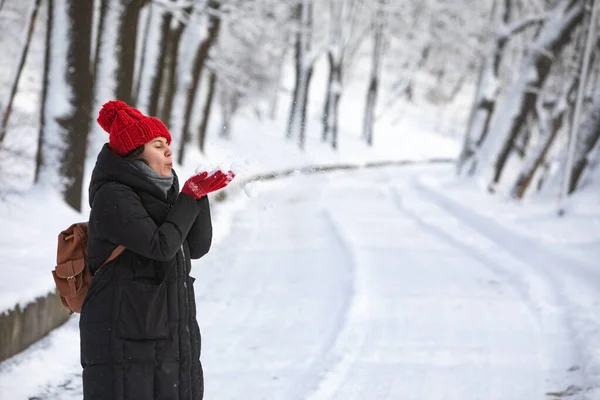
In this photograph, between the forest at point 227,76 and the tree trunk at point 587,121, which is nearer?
the forest at point 227,76

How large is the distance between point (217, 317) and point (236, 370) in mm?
1670

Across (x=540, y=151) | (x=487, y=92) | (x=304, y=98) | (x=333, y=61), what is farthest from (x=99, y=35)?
(x=333, y=61)

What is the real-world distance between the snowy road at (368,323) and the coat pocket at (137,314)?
262 cm

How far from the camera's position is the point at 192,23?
19938mm

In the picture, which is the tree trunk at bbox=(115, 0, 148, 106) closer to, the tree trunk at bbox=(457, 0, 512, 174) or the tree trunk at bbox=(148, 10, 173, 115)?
the tree trunk at bbox=(148, 10, 173, 115)

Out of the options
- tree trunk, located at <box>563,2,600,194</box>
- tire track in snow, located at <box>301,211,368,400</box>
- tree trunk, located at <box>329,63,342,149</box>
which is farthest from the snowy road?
A: tree trunk, located at <box>329,63,342,149</box>

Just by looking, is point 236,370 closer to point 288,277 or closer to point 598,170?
point 288,277

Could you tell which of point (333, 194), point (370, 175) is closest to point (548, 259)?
point (333, 194)

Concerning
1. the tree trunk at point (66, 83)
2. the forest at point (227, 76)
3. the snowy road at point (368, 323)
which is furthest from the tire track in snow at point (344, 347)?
the forest at point (227, 76)

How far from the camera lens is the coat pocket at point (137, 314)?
119 inches

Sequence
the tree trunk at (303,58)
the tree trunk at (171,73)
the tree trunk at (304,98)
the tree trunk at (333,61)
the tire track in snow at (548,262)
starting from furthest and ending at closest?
the tree trunk at (333,61)
the tree trunk at (303,58)
the tree trunk at (304,98)
the tree trunk at (171,73)
the tire track in snow at (548,262)

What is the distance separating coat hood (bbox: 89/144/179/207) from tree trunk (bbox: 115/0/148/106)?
9248 mm

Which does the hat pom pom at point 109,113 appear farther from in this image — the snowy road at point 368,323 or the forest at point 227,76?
the forest at point 227,76

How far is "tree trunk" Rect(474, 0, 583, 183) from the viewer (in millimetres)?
18844
